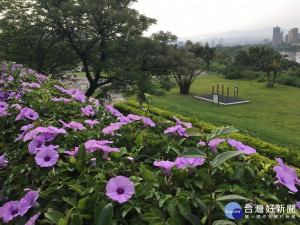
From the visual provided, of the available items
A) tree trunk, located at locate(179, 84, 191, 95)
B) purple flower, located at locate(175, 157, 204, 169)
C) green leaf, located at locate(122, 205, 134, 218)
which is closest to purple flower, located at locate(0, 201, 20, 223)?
green leaf, located at locate(122, 205, 134, 218)

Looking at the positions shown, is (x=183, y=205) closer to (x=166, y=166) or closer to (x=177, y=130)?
(x=166, y=166)

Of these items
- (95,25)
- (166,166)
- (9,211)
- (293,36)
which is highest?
(293,36)

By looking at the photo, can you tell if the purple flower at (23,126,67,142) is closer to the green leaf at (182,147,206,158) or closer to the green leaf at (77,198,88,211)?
the green leaf at (77,198,88,211)

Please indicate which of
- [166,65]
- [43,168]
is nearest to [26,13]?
[166,65]

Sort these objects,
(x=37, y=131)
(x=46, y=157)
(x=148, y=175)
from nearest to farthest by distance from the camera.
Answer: (x=148, y=175)
(x=46, y=157)
(x=37, y=131)

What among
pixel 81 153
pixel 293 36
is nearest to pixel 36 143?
pixel 81 153

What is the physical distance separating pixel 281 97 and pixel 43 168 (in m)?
19.0

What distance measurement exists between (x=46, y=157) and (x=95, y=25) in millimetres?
7247

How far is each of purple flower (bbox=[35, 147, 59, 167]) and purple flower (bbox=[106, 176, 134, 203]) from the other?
1.17ft

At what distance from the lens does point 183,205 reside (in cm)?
84

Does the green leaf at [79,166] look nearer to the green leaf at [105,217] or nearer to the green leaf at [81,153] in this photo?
the green leaf at [81,153]

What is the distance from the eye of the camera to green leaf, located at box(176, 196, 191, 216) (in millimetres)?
821

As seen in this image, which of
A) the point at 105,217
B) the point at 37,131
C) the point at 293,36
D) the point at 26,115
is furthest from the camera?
the point at 293,36

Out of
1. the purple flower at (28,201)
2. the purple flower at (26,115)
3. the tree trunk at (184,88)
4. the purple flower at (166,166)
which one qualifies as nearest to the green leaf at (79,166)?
the purple flower at (28,201)
